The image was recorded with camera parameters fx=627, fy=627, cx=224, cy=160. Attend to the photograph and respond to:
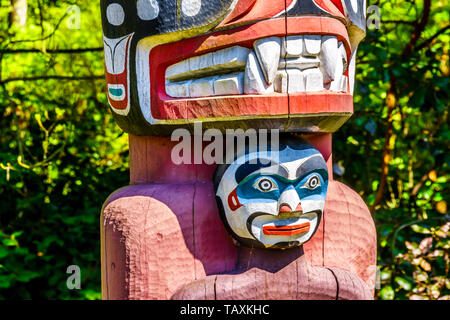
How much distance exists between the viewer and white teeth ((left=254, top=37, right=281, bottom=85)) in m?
2.12

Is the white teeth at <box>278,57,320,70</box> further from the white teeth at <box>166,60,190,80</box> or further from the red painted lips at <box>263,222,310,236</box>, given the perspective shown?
the red painted lips at <box>263,222,310,236</box>

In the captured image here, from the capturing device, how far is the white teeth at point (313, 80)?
215cm

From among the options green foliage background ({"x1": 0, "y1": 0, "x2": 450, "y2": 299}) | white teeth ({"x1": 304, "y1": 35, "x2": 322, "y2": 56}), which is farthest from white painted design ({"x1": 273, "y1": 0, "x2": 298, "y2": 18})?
green foliage background ({"x1": 0, "y1": 0, "x2": 450, "y2": 299})

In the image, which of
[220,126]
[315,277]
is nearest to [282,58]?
[220,126]

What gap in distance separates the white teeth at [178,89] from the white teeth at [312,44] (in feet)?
1.40

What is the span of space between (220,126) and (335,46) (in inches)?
19.4

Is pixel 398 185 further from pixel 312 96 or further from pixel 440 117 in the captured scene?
pixel 312 96

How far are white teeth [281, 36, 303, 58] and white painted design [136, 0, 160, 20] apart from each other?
0.46 m

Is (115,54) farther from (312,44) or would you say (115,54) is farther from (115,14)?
(312,44)

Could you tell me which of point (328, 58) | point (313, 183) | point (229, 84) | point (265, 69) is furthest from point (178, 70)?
point (313, 183)

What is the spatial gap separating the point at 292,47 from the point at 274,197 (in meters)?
0.53

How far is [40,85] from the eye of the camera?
16.1ft

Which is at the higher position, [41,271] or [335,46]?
[335,46]

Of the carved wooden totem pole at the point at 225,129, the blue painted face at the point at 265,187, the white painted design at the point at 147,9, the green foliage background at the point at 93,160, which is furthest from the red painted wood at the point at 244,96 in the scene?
the green foliage background at the point at 93,160
